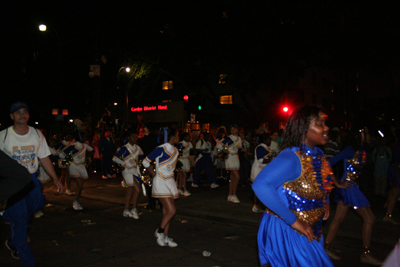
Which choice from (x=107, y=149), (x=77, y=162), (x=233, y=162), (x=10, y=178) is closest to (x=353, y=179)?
(x=10, y=178)

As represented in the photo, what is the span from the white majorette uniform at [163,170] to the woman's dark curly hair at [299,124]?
3.44m

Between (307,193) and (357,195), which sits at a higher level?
(307,193)

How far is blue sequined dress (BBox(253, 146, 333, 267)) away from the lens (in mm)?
2332

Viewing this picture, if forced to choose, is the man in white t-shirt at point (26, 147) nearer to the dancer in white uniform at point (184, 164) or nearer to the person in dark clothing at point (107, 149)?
the dancer in white uniform at point (184, 164)

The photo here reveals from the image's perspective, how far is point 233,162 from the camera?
31.6ft

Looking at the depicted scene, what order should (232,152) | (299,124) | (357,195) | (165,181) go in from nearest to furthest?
(299,124)
(357,195)
(165,181)
(232,152)

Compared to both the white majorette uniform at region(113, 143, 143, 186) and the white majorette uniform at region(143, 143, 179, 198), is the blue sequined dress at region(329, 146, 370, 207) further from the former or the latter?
the white majorette uniform at region(113, 143, 143, 186)

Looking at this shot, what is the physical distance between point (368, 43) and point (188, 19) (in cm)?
1020

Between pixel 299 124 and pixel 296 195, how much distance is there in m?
0.56

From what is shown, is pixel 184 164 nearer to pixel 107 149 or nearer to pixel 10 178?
pixel 107 149

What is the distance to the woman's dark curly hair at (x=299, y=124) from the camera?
2.65 m

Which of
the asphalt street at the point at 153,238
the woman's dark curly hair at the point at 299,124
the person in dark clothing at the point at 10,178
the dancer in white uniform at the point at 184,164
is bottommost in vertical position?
the asphalt street at the point at 153,238

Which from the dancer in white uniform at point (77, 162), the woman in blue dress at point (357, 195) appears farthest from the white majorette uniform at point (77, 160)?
the woman in blue dress at point (357, 195)

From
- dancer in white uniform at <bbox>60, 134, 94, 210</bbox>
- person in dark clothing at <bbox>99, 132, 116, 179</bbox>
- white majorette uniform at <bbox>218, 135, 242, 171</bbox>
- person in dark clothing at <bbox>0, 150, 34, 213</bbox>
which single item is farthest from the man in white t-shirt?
person in dark clothing at <bbox>99, 132, 116, 179</bbox>
